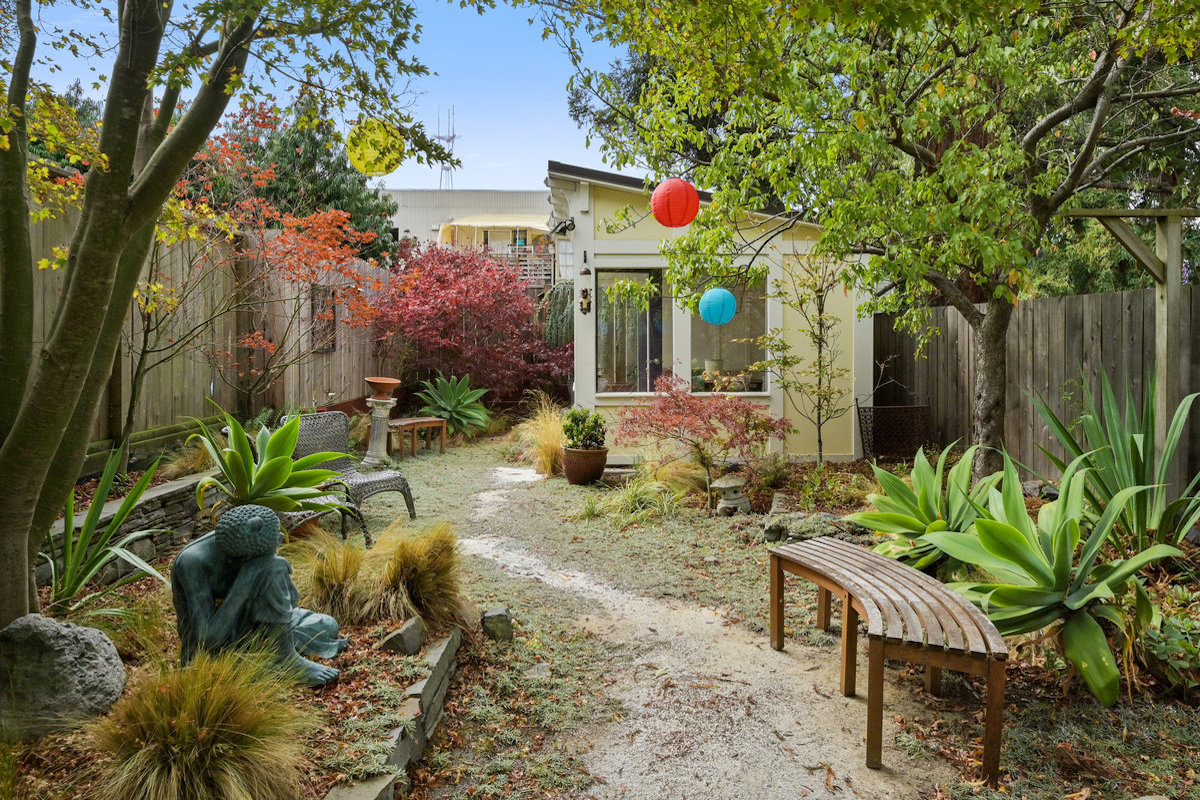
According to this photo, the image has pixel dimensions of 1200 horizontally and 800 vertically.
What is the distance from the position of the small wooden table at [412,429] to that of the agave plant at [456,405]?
1.41 ft

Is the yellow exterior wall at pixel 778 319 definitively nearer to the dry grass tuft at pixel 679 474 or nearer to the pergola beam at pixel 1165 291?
the dry grass tuft at pixel 679 474

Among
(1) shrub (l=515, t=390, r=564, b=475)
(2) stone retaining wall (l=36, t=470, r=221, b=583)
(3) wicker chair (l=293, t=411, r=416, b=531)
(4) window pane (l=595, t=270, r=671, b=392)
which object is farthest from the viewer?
(4) window pane (l=595, t=270, r=671, b=392)

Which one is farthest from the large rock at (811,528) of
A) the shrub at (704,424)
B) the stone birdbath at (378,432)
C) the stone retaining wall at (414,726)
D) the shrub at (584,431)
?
the stone birdbath at (378,432)

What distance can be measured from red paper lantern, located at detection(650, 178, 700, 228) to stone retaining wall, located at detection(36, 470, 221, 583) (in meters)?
3.76

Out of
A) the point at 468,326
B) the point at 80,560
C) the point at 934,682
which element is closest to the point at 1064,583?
the point at 934,682

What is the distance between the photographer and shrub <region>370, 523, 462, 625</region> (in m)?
3.53

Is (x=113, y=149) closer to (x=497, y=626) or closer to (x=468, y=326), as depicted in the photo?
(x=497, y=626)

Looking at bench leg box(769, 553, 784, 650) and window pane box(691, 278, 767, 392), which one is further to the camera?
window pane box(691, 278, 767, 392)

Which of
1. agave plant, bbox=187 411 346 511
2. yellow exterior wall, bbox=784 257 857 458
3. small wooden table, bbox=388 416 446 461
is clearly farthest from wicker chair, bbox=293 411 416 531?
yellow exterior wall, bbox=784 257 857 458

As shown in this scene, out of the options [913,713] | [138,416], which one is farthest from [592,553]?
[138,416]

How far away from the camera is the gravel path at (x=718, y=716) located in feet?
8.82

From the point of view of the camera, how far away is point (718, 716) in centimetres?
320

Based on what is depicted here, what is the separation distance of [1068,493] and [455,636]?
2749 mm

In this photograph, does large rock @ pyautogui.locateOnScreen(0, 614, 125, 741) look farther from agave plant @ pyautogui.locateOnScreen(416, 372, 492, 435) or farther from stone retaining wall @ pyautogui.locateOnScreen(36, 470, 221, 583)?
agave plant @ pyautogui.locateOnScreen(416, 372, 492, 435)
